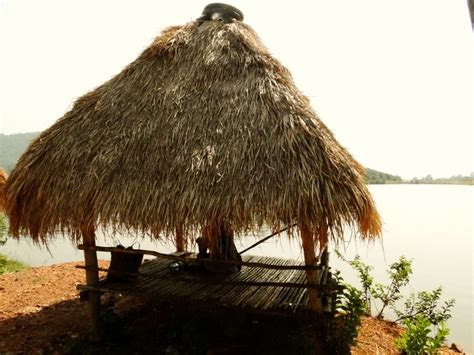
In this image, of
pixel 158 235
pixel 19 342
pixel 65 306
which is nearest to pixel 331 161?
pixel 158 235

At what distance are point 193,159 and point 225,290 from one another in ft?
5.41

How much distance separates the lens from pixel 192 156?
351cm

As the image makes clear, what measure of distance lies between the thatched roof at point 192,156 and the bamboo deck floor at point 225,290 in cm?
96

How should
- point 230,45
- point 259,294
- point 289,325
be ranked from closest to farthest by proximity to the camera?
point 259,294 → point 289,325 → point 230,45

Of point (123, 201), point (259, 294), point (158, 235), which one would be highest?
point (123, 201)

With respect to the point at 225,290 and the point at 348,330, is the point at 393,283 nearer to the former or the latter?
the point at 348,330

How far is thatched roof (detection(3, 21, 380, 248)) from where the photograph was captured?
3.08 m

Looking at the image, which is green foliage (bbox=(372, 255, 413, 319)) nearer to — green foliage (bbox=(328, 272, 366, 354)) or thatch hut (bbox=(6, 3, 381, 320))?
green foliage (bbox=(328, 272, 366, 354))

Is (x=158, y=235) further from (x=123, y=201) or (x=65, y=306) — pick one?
(x=65, y=306)

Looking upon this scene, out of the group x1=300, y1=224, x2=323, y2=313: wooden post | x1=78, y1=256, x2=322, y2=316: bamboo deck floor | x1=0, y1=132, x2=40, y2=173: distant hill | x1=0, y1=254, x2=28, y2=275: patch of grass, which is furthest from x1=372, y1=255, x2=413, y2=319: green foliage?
x1=0, y1=132, x2=40, y2=173: distant hill

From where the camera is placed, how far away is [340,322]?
4.56 meters

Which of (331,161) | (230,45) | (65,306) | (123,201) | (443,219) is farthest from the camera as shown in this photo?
(443,219)

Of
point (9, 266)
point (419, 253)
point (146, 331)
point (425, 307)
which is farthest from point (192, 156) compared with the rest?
point (419, 253)

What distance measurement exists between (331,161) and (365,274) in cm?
311
